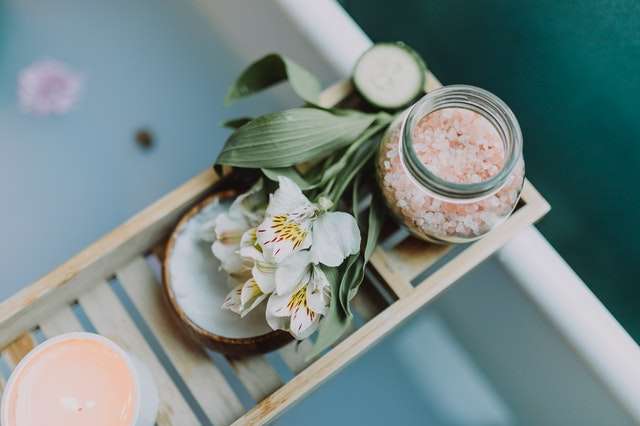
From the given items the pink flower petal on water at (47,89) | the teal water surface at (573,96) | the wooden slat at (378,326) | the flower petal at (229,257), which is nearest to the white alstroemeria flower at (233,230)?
the flower petal at (229,257)

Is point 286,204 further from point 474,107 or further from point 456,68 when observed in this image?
point 456,68

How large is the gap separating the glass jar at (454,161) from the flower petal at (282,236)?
0.34 ft

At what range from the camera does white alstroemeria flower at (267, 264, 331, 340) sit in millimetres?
544

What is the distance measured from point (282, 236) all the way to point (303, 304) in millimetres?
62

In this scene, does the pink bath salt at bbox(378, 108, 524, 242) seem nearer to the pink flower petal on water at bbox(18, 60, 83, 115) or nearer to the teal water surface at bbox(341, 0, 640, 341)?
the teal water surface at bbox(341, 0, 640, 341)

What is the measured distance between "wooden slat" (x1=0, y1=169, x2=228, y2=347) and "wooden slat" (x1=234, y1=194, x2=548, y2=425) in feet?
0.68

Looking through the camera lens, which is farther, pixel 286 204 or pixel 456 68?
pixel 456 68

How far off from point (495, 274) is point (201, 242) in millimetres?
348

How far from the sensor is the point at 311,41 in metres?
0.82

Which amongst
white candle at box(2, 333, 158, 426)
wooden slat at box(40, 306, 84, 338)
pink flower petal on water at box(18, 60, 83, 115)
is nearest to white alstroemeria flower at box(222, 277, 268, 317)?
white candle at box(2, 333, 158, 426)

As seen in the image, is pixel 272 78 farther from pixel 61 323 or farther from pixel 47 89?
pixel 47 89

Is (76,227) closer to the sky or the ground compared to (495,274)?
closer to the sky

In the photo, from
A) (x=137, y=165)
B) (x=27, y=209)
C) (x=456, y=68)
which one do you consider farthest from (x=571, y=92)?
(x=27, y=209)

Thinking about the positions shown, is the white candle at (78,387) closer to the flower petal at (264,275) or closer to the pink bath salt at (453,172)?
the flower petal at (264,275)
